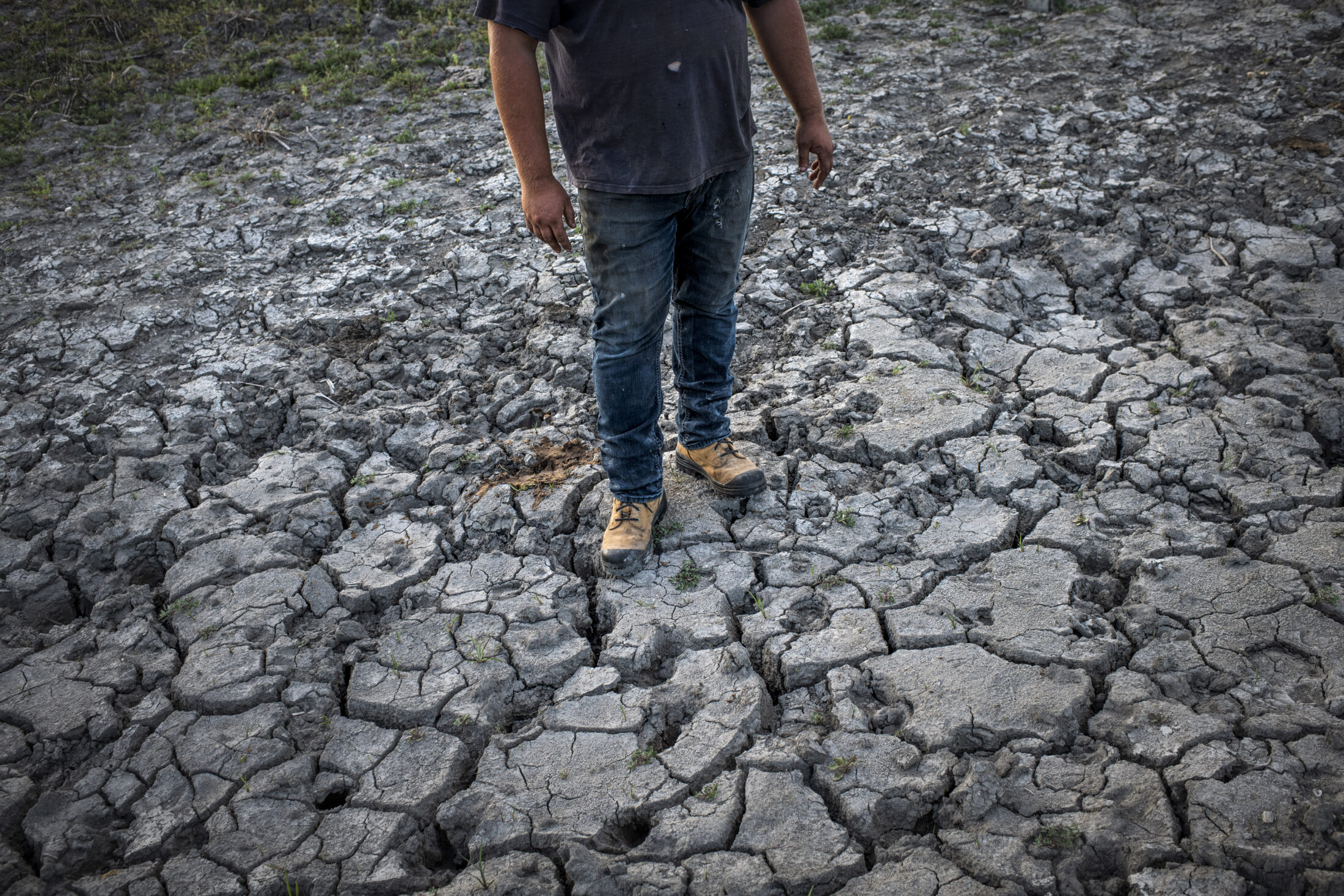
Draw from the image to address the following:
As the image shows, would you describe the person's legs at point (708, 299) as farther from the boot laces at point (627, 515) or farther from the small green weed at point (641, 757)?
the small green weed at point (641, 757)

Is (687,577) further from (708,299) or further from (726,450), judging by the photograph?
(708,299)

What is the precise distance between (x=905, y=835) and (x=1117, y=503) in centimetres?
137

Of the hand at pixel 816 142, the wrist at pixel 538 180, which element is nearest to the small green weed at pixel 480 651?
the wrist at pixel 538 180

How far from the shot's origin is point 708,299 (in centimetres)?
251

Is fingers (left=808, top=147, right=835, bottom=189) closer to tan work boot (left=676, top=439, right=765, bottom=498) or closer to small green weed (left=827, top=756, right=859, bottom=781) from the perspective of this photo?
tan work boot (left=676, top=439, right=765, bottom=498)

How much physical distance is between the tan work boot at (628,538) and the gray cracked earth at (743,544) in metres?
0.07

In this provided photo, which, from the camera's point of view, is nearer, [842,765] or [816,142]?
[842,765]

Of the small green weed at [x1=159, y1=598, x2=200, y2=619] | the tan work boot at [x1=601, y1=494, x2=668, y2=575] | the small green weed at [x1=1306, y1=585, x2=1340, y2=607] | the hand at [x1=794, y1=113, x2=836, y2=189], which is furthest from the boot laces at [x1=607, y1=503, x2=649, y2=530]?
the small green weed at [x1=1306, y1=585, x2=1340, y2=607]

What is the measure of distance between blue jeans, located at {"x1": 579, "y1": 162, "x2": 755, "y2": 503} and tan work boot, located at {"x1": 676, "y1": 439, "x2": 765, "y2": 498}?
1.4 inches

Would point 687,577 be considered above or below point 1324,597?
above

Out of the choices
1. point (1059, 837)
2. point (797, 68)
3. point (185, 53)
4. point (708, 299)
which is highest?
point (185, 53)

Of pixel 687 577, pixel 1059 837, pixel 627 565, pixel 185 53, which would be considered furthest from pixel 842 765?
pixel 185 53

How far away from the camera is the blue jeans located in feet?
7.16

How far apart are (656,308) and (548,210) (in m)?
0.40
